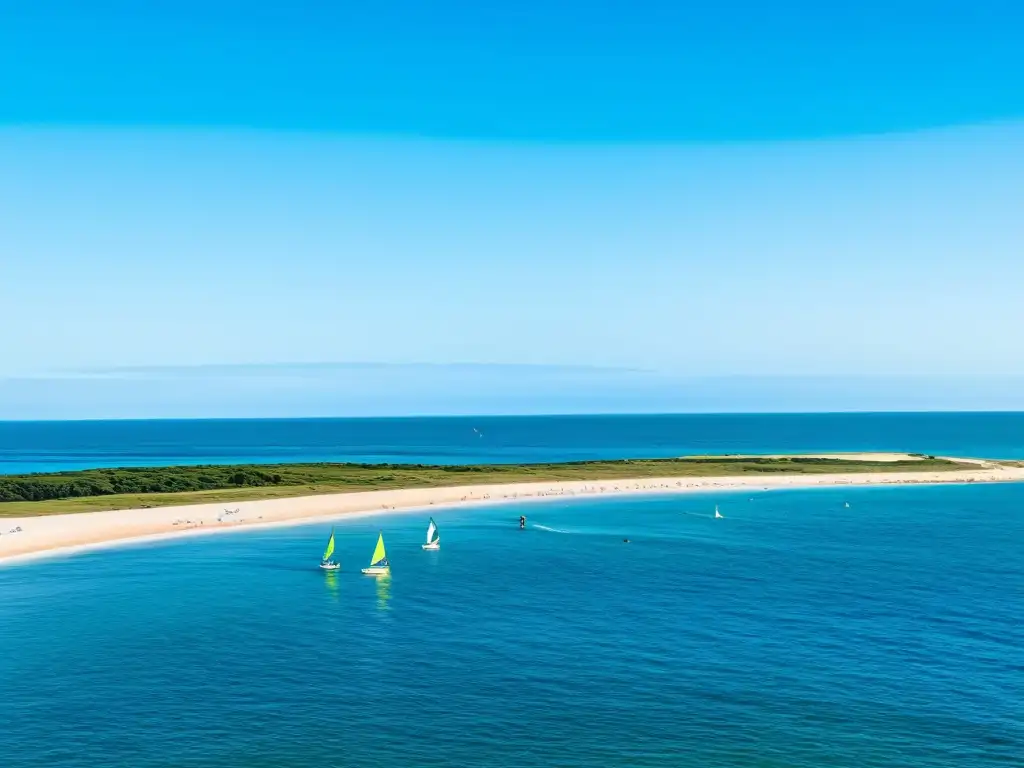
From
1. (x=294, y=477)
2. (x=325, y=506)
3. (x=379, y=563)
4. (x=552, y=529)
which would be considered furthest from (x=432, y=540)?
(x=294, y=477)

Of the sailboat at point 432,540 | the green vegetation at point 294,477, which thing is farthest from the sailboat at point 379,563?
the green vegetation at point 294,477

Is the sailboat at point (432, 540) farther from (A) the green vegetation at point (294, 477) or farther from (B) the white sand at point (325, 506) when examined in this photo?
(A) the green vegetation at point (294, 477)

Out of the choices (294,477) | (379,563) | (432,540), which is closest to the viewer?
(379,563)

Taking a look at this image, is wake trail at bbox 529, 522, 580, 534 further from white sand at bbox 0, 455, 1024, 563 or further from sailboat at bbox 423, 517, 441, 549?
white sand at bbox 0, 455, 1024, 563

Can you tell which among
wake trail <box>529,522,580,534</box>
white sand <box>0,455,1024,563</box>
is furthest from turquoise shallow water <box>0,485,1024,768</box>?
wake trail <box>529,522,580,534</box>

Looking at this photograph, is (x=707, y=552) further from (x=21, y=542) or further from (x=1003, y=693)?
(x=21, y=542)

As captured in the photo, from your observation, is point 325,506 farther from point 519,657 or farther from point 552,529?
point 519,657
